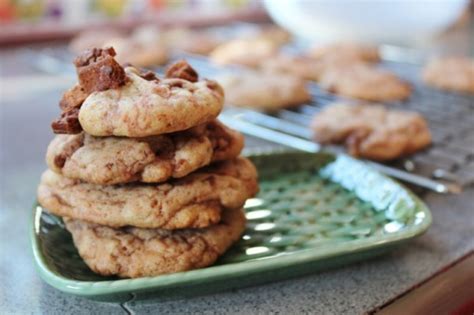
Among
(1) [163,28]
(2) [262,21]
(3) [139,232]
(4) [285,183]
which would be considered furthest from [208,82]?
(2) [262,21]

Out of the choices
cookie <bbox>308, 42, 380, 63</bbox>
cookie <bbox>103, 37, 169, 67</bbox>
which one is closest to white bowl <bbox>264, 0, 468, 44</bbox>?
cookie <bbox>308, 42, 380, 63</bbox>

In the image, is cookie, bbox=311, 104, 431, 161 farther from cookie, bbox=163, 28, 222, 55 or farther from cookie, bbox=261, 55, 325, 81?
cookie, bbox=163, 28, 222, 55

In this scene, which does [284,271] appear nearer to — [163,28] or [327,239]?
[327,239]

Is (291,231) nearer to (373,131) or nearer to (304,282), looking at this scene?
(304,282)

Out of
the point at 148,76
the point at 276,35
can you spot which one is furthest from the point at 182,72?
the point at 276,35

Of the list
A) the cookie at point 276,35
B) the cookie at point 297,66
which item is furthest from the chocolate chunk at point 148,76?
the cookie at point 276,35

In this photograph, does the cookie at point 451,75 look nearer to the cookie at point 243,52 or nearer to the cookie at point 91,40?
the cookie at point 243,52

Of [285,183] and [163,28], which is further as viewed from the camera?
[163,28]
